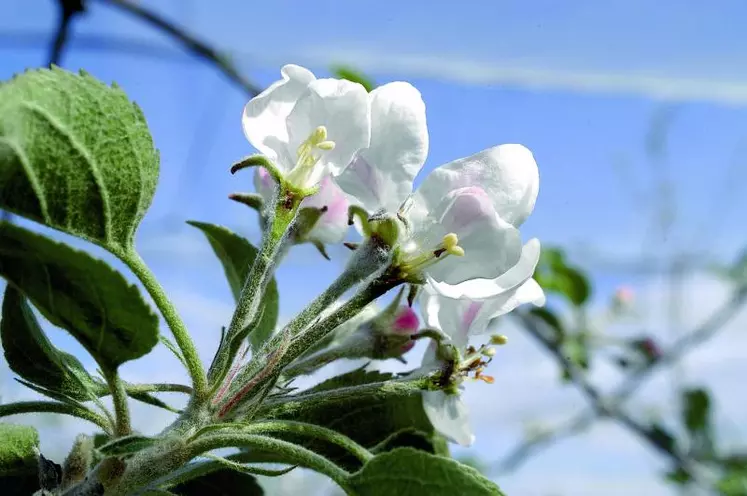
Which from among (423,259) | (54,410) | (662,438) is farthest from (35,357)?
(662,438)

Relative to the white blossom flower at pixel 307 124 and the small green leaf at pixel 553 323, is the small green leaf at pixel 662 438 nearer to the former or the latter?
the small green leaf at pixel 553 323

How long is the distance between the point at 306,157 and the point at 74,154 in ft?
0.57

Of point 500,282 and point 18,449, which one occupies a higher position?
point 500,282

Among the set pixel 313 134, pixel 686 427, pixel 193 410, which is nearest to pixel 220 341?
pixel 193 410

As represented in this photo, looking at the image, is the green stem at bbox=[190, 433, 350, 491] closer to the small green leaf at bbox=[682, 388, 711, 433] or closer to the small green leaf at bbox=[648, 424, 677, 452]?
the small green leaf at bbox=[648, 424, 677, 452]

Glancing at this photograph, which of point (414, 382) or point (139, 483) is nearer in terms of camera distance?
point (139, 483)

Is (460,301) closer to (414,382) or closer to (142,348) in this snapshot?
(414,382)

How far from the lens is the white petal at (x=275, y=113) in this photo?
1.89ft

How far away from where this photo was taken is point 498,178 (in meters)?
0.56

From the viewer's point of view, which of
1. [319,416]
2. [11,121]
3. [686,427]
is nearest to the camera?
[11,121]

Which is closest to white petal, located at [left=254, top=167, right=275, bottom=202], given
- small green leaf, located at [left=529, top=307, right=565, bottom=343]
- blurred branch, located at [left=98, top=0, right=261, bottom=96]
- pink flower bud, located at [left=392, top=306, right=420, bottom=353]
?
pink flower bud, located at [left=392, top=306, right=420, bottom=353]

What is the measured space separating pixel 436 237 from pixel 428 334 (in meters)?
0.09

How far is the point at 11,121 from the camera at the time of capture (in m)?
0.42

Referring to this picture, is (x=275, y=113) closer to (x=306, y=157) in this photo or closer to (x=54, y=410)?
(x=306, y=157)
